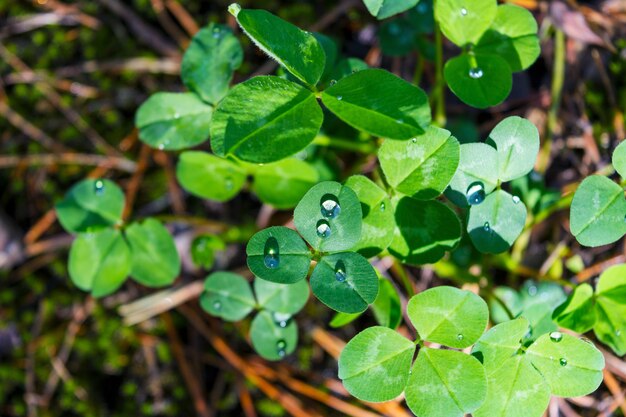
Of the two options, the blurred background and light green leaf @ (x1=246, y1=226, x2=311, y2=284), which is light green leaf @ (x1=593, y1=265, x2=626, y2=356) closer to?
the blurred background

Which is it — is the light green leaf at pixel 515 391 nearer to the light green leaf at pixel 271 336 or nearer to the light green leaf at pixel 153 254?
the light green leaf at pixel 271 336

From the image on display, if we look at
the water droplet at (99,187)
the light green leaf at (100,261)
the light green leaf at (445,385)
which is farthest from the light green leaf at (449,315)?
the water droplet at (99,187)

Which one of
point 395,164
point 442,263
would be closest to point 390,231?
point 395,164

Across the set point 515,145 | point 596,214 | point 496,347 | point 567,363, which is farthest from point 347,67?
point 567,363

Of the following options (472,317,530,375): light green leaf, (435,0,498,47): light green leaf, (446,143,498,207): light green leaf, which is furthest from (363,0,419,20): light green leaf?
(472,317,530,375): light green leaf

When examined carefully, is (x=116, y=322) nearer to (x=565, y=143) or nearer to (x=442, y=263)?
(x=442, y=263)

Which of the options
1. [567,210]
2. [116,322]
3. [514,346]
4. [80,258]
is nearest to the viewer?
[514,346]
